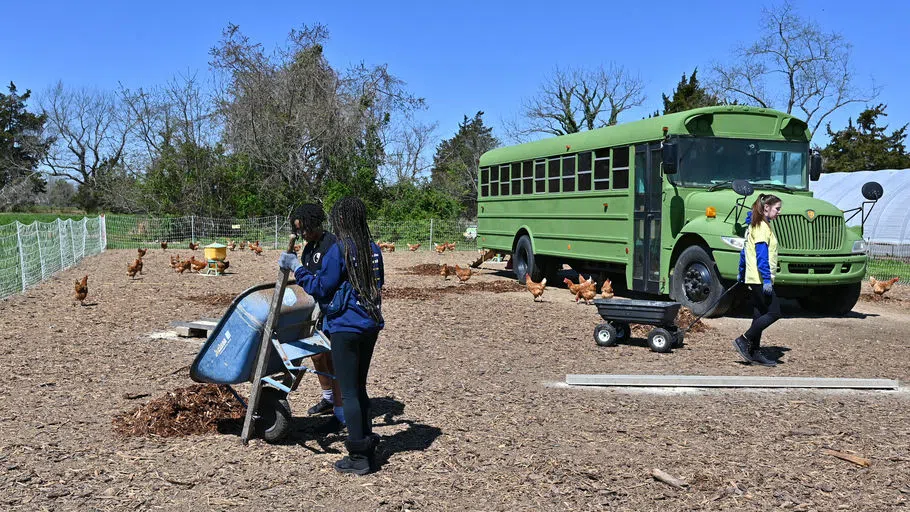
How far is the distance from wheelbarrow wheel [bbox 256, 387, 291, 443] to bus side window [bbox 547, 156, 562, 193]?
11.2 m

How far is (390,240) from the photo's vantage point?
34.2m

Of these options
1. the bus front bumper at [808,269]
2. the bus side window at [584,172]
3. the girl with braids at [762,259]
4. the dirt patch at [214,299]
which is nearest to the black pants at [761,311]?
the girl with braids at [762,259]

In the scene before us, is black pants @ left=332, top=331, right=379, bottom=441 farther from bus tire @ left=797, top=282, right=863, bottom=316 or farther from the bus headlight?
bus tire @ left=797, top=282, right=863, bottom=316

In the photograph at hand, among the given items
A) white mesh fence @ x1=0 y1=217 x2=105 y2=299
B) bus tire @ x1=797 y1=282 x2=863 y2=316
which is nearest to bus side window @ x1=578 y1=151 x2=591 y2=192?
bus tire @ x1=797 y1=282 x2=863 y2=316

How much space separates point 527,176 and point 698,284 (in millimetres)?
6232

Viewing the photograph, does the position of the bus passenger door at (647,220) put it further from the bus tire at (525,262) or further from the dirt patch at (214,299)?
the dirt patch at (214,299)

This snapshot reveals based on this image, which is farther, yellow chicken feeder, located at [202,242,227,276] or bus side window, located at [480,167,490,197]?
bus side window, located at [480,167,490,197]

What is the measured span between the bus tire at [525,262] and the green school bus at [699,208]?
145 centimetres

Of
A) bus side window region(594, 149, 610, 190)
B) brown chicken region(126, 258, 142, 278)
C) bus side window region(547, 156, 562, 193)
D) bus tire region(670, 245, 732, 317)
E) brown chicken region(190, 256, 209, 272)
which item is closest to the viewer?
bus tire region(670, 245, 732, 317)

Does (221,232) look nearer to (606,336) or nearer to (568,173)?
(568,173)

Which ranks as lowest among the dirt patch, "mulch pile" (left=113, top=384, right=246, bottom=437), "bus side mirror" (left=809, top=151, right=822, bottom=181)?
the dirt patch

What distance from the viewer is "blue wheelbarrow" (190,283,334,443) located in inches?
200

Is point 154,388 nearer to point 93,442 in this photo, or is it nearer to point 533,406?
point 93,442

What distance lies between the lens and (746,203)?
1118 centimetres
